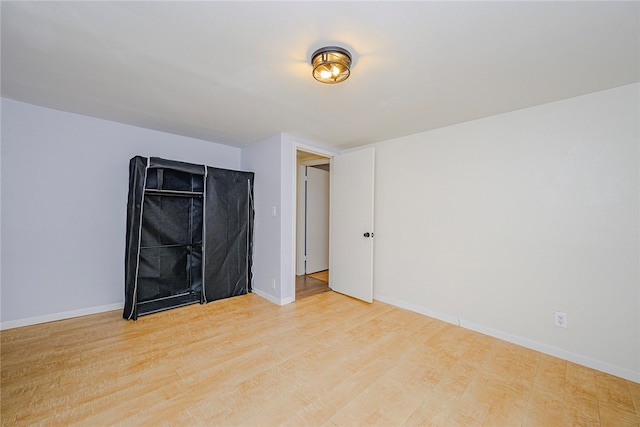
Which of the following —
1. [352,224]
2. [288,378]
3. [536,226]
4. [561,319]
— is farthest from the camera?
[352,224]

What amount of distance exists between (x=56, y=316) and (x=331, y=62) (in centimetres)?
359

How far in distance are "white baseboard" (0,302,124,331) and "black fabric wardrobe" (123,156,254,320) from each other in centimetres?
30

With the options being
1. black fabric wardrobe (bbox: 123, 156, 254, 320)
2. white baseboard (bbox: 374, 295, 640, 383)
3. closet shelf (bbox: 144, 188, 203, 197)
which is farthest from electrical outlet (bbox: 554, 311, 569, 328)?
closet shelf (bbox: 144, 188, 203, 197)

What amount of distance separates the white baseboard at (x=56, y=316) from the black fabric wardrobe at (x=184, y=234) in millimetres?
296

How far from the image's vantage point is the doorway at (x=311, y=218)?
15.7ft

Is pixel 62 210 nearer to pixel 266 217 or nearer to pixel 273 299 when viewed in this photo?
pixel 266 217

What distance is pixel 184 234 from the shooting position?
3307mm

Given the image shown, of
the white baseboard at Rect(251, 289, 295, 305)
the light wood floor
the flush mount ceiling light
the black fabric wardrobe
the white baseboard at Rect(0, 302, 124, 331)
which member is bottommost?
the light wood floor

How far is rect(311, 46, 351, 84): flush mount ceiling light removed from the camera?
150 cm

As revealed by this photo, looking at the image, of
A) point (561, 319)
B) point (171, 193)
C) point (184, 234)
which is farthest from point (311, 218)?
point (561, 319)

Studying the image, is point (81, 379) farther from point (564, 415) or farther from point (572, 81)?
point (572, 81)

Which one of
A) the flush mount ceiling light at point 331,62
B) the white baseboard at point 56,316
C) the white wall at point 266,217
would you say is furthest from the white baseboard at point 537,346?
the white baseboard at point 56,316

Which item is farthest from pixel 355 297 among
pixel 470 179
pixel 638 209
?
pixel 638 209

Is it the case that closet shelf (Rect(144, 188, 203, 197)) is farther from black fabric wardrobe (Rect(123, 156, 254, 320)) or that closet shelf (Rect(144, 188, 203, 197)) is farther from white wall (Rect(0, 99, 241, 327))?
white wall (Rect(0, 99, 241, 327))
